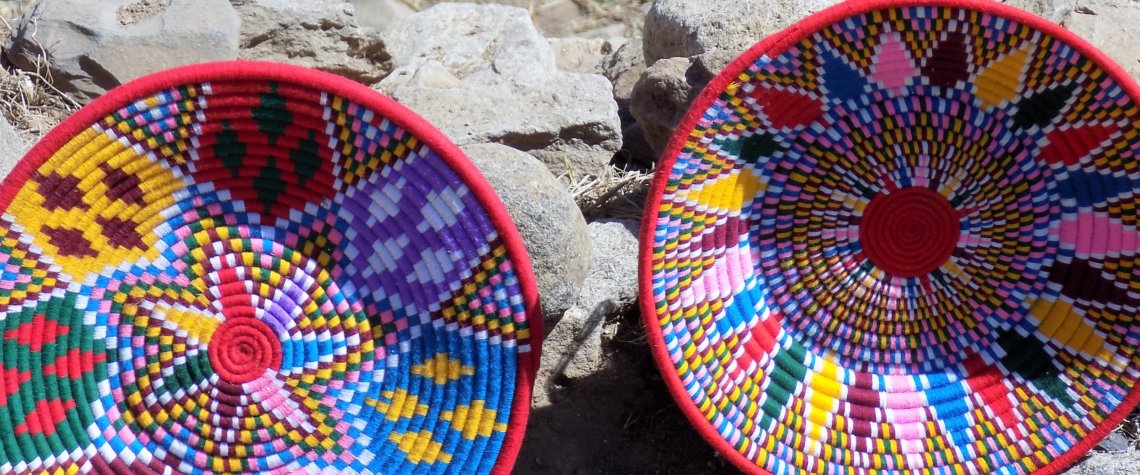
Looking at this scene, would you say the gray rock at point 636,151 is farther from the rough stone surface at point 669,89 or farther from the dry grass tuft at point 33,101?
the dry grass tuft at point 33,101

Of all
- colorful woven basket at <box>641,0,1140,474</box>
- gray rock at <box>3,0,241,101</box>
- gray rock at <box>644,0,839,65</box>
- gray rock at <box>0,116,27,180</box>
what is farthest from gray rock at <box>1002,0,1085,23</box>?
gray rock at <box>0,116,27,180</box>

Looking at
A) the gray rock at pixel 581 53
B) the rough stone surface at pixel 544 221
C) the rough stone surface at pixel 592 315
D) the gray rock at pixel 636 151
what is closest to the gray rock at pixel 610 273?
the rough stone surface at pixel 592 315

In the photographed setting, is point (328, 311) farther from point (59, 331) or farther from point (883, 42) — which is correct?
point (883, 42)

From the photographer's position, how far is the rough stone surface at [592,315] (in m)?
1.80

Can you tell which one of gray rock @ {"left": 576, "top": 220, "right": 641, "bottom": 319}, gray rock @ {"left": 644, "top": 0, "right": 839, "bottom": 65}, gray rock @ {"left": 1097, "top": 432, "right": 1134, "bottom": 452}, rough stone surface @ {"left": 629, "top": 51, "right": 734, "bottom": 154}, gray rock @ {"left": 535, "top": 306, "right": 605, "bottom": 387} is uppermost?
gray rock @ {"left": 644, "top": 0, "right": 839, "bottom": 65}

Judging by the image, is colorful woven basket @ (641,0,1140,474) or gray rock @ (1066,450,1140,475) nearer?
colorful woven basket @ (641,0,1140,474)

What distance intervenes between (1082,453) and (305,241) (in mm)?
1203

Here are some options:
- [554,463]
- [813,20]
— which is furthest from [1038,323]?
[554,463]

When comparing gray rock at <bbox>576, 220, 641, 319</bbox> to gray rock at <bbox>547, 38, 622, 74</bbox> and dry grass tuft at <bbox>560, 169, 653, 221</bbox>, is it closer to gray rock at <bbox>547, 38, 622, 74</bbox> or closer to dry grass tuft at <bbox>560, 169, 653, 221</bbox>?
dry grass tuft at <bbox>560, 169, 653, 221</bbox>

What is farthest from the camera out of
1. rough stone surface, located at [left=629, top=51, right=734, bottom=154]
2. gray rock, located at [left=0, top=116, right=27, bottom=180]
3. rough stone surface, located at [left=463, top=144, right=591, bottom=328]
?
rough stone surface, located at [left=629, top=51, right=734, bottom=154]

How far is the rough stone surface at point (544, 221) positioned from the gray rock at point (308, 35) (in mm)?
698

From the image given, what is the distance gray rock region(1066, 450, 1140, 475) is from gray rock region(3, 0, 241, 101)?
5.63 feet

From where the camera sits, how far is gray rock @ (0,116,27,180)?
1.77m

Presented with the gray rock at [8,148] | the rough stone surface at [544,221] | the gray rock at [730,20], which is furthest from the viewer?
the gray rock at [730,20]
